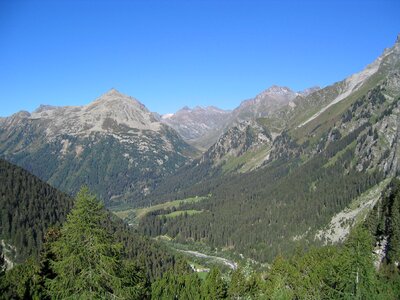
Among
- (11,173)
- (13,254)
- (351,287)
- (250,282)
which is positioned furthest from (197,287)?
(11,173)

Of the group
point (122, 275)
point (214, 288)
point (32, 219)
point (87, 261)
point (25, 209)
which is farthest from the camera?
point (25, 209)

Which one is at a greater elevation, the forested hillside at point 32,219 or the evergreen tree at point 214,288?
the forested hillside at point 32,219

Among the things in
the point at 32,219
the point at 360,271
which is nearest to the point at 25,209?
the point at 32,219

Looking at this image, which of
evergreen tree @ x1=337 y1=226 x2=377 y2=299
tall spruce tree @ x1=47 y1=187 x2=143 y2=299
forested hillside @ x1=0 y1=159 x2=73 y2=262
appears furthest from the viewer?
forested hillside @ x1=0 y1=159 x2=73 y2=262

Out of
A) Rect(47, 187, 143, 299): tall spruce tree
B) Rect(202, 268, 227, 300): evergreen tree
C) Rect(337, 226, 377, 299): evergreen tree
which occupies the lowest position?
Rect(202, 268, 227, 300): evergreen tree

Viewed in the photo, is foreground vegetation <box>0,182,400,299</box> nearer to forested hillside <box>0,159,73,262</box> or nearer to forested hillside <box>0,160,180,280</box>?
forested hillside <box>0,160,180,280</box>

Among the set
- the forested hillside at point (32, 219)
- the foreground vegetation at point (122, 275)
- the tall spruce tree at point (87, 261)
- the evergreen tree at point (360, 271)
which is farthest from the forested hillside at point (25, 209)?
the tall spruce tree at point (87, 261)

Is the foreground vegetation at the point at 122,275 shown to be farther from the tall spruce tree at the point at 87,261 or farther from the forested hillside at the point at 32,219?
the forested hillside at the point at 32,219

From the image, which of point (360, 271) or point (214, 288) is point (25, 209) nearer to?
point (214, 288)

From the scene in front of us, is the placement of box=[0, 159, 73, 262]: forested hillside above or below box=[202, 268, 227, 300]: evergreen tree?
above

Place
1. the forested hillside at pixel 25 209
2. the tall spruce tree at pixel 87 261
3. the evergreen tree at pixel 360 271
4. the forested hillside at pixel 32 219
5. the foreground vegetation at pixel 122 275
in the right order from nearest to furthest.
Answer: the tall spruce tree at pixel 87 261, the foreground vegetation at pixel 122 275, the evergreen tree at pixel 360 271, the forested hillside at pixel 32 219, the forested hillside at pixel 25 209

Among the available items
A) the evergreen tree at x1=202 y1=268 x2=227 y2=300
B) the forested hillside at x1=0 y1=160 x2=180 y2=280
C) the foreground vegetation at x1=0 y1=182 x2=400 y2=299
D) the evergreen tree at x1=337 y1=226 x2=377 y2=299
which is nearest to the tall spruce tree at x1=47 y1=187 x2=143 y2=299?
the foreground vegetation at x1=0 y1=182 x2=400 y2=299

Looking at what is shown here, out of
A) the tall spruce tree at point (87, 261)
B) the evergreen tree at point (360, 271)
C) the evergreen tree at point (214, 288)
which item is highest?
the tall spruce tree at point (87, 261)

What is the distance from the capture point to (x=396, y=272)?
90938 mm
